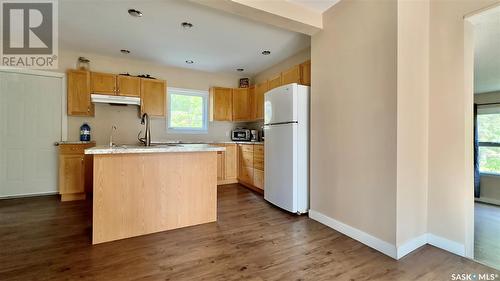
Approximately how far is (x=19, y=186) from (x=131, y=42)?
10.3ft

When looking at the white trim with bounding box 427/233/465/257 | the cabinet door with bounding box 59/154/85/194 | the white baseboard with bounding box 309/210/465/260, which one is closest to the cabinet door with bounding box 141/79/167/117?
the cabinet door with bounding box 59/154/85/194

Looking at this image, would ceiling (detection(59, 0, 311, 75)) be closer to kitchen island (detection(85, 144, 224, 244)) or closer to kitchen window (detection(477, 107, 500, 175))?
kitchen island (detection(85, 144, 224, 244))

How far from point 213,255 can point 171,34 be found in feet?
10.1

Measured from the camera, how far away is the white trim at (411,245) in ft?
6.21

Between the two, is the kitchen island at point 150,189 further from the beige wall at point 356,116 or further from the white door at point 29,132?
the white door at point 29,132

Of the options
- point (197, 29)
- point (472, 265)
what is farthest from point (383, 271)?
point (197, 29)

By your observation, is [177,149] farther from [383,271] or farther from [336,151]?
[383,271]

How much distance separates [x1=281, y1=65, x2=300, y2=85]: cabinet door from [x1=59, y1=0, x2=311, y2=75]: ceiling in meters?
0.45

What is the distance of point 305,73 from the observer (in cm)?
329

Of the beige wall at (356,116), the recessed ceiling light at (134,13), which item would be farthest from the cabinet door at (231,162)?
the recessed ceiling light at (134,13)

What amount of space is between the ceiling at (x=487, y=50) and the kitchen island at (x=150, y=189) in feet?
9.80

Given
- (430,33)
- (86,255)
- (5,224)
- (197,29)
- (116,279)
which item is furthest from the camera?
(197,29)

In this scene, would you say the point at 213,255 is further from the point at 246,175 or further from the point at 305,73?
the point at 305,73

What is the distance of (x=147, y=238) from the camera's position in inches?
88.7
